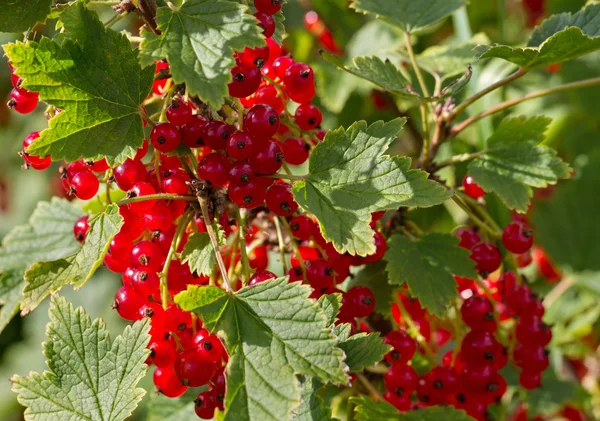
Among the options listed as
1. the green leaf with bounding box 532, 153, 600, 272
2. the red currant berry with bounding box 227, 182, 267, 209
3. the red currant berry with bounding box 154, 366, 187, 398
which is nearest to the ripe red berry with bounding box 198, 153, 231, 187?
the red currant berry with bounding box 227, 182, 267, 209

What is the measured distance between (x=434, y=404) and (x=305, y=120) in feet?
2.30

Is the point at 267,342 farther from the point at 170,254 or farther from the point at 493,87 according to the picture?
the point at 493,87

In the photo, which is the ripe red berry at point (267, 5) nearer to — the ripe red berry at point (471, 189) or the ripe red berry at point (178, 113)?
the ripe red berry at point (178, 113)

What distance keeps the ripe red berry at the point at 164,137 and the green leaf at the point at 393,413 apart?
603 millimetres

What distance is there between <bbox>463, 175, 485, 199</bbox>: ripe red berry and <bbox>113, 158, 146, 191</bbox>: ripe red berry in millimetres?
753

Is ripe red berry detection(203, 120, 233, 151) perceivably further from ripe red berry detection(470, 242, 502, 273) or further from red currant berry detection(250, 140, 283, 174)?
ripe red berry detection(470, 242, 502, 273)

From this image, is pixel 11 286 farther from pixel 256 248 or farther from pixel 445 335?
pixel 445 335

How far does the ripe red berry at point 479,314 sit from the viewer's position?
1436 mm

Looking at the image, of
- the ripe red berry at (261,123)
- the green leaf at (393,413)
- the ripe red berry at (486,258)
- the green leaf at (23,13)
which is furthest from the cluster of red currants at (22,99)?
the ripe red berry at (486,258)

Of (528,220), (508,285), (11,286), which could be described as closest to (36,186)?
(11,286)

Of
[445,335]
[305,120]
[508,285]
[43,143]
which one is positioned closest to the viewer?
[43,143]

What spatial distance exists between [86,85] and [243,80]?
0.28m

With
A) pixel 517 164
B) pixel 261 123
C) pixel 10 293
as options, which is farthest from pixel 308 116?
pixel 10 293

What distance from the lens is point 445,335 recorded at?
218cm
